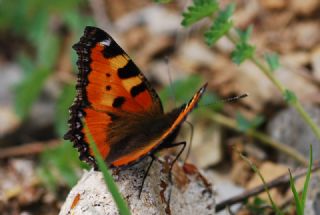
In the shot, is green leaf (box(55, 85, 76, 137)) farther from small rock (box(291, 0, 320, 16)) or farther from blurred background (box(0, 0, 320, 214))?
small rock (box(291, 0, 320, 16))

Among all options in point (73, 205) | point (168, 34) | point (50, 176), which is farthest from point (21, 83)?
point (73, 205)

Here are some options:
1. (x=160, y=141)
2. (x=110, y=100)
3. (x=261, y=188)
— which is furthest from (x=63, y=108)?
(x=160, y=141)

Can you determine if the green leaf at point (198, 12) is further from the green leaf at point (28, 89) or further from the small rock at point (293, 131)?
the green leaf at point (28, 89)

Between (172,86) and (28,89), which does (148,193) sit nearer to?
(172,86)

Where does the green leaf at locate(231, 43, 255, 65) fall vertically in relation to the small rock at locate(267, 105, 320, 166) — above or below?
above

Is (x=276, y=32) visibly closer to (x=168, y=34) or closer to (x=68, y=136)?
(x=168, y=34)

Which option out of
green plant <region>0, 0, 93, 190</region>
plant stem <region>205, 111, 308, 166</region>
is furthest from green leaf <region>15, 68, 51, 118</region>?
plant stem <region>205, 111, 308, 166</region>

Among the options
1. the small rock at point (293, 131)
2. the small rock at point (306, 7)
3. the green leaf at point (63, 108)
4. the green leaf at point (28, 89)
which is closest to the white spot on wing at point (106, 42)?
the small rock at point (293, 131)

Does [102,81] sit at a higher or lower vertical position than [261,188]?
higher
